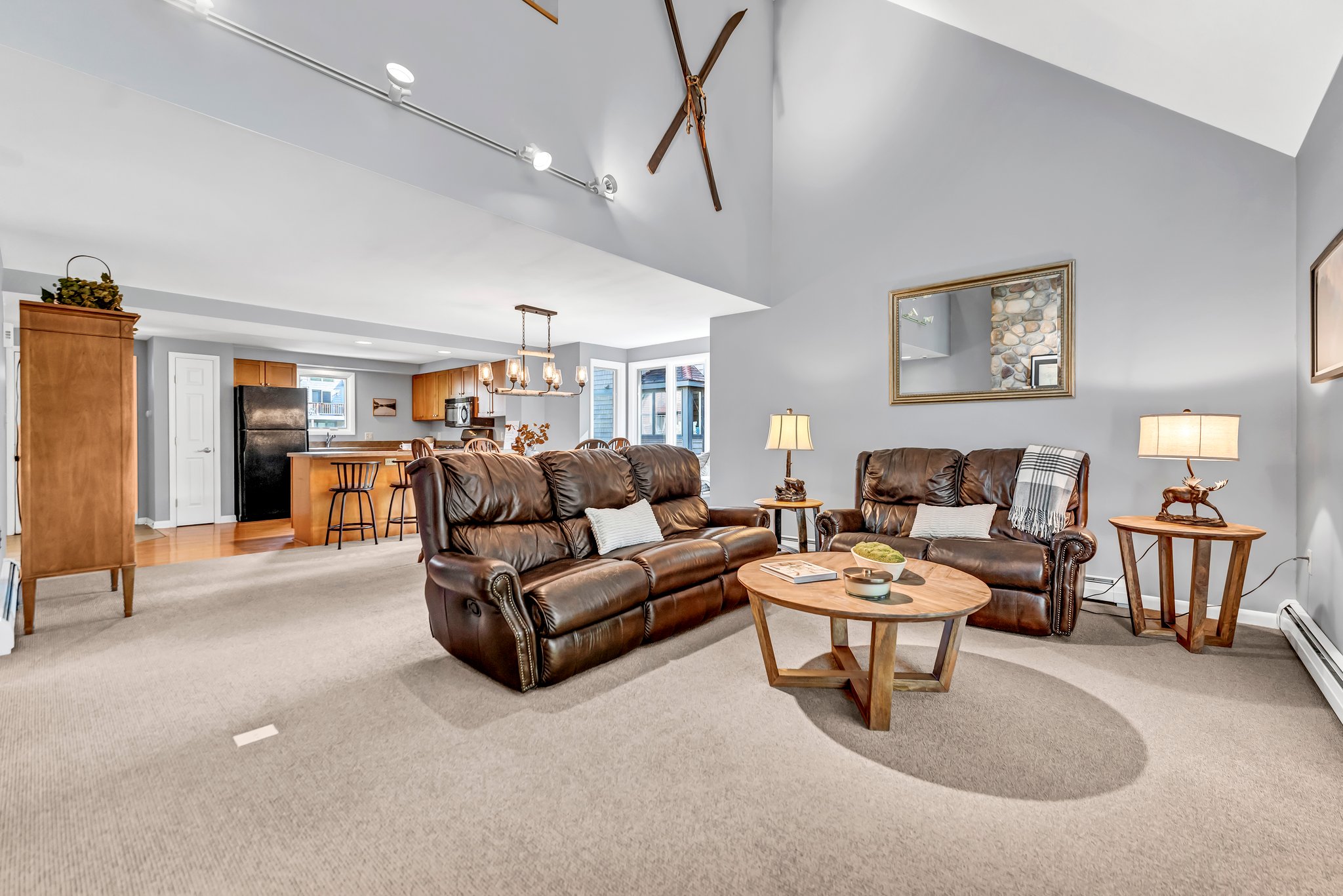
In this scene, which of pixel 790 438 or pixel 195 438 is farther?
pixel 195 438

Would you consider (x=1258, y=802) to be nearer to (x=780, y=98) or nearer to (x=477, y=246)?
(x=477, y=246)

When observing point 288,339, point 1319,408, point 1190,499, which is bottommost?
point 1190,499

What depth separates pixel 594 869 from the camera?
57.8 inches

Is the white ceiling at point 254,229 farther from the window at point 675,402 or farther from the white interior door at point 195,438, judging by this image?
the window at point 675,402

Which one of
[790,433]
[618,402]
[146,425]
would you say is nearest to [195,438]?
[146,425]

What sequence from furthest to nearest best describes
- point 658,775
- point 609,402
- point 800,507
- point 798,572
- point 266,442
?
point 609,402 → point 266,442 → point 800,507 → point 798,572 → point 658,775

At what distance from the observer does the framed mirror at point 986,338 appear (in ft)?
13.1

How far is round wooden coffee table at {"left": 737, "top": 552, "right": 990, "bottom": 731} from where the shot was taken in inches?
83.4

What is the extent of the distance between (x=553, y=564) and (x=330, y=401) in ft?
24.6

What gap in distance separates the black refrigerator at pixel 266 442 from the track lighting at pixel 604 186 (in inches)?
228

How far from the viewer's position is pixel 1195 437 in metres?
2.95

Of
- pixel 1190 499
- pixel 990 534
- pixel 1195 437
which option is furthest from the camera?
pixel 990 534

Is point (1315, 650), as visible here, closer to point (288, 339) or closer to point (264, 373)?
point (288, 339)

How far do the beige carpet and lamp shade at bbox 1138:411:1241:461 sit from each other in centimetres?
97
